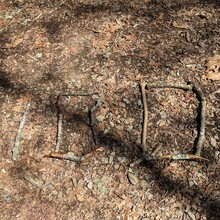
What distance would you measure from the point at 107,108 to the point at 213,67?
4.45 ft

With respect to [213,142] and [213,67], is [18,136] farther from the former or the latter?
[213,67]

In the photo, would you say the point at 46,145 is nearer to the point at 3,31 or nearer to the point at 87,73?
the point at 87,73

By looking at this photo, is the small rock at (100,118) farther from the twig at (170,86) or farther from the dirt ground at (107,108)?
the twig at (170,86)

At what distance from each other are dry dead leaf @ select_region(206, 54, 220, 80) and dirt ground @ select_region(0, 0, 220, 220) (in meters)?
0.01

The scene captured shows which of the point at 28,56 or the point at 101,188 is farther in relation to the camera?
the point at 28,56

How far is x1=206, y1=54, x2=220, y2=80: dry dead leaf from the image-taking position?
13.4ft

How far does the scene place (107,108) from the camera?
4027 millimetres

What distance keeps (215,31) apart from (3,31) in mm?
2942

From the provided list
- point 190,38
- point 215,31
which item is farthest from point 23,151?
point 215,31

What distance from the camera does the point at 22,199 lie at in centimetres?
356

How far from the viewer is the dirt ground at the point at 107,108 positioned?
3.48 meters

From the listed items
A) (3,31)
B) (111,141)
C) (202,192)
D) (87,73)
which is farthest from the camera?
(3,31)

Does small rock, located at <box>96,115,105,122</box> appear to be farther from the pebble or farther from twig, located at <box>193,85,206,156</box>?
twig, located at <box>193,85,206,156</box>

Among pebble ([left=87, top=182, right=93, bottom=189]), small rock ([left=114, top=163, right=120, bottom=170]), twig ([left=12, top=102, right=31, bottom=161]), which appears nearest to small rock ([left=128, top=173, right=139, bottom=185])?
small rock ([left=114, top=163, right=120, bottom=170])
